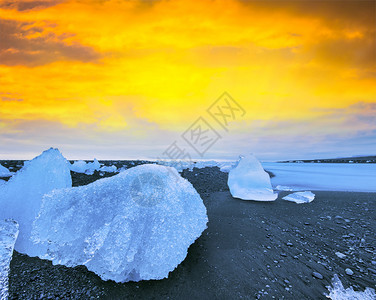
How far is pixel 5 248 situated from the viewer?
281cm

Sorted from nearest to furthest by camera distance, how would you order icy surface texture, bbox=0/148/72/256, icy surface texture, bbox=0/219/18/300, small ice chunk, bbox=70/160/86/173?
1. icy surface texture, bbox=0/219/18/300
2. icy surface texture, bbox=0/148/72/256
3. small ice chunk, bbox=70/160/86/173

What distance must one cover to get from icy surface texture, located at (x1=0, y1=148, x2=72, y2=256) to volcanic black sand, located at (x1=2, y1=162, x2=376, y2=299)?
53 centimetres

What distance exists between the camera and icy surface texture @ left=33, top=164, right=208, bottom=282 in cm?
281

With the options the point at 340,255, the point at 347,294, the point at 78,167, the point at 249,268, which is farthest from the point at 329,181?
the point at 78,167

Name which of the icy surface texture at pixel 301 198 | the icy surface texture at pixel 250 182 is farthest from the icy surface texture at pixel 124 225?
the icy surface texture at pixel 301 198

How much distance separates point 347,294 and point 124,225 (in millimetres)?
3086

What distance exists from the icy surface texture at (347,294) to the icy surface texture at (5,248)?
4.00 metres

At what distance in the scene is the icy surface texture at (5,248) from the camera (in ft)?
8.21

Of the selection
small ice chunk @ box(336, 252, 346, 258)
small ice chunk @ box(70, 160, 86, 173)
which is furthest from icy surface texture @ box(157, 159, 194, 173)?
small ice chunk @ box(336, 252, 346, 258)

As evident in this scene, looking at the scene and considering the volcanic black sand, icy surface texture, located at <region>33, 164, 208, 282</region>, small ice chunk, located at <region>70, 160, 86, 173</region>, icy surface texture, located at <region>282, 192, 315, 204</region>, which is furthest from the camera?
small ice chunk, located at <region>70, 160, 86, 173</region>

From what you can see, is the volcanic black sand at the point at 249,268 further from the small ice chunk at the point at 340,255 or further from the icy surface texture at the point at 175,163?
the icy surface texture at the point at 175,163

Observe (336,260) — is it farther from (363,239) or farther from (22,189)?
(22,189)

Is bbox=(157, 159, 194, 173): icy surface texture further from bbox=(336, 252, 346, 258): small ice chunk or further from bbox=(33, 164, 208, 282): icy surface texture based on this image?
bbox=(336, 252, 346, 258): small ice chunk

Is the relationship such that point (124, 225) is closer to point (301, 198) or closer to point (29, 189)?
point (29, 189)
